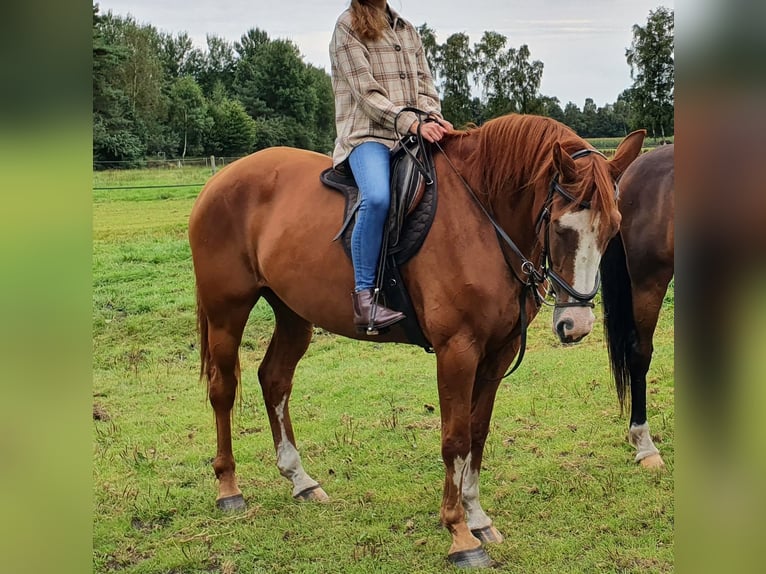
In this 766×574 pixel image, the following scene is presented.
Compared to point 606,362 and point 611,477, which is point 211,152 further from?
point 611,477

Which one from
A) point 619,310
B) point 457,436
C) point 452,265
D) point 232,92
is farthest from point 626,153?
point 232,92

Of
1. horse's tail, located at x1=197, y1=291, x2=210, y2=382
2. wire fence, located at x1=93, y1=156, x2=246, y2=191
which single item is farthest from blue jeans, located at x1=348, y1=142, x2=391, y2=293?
wire fence, located at x1=93, y1=156, x2=246, y2=191

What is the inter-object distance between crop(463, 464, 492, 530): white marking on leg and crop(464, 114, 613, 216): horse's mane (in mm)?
1490

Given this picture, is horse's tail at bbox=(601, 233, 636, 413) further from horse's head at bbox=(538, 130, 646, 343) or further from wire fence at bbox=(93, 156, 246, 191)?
wire fence at bbox=(93, 156, 246, 191)

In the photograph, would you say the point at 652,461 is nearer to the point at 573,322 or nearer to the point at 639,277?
the point at 639,277

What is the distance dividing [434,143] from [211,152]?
9432mm

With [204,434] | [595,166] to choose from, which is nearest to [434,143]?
[595,166]

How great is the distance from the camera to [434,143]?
10.6ft

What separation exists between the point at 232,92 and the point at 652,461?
10765mm

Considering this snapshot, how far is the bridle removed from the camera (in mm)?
2666

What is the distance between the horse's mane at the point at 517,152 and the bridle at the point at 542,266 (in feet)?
0.19

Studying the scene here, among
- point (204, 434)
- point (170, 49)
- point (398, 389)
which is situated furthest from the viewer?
point (170, 49)

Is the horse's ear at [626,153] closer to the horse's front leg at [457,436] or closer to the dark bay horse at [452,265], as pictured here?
the dark bay horse at [452,265]

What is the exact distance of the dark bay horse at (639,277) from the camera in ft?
13.9
